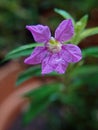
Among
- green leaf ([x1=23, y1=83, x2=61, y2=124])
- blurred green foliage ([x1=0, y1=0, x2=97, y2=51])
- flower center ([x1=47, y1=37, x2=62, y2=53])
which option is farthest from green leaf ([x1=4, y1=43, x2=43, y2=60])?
blurred green foliage ([x1=0, y1=0, x2=97, y2=51])

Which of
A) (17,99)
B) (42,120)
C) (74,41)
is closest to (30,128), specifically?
(42,120)

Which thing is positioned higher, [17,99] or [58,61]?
[58,61]

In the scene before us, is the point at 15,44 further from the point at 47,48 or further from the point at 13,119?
the point at 47,48

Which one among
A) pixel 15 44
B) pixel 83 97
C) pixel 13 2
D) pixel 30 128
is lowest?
pixel 30 128

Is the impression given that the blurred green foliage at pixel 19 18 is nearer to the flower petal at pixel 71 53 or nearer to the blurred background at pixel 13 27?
the blurred background at pixel 13 27

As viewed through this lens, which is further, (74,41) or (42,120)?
(42,120)

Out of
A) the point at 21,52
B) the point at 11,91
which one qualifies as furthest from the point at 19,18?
the point at 21,52

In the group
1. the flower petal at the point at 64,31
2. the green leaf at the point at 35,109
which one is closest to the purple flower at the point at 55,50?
the flower petal at the point at 64,31
